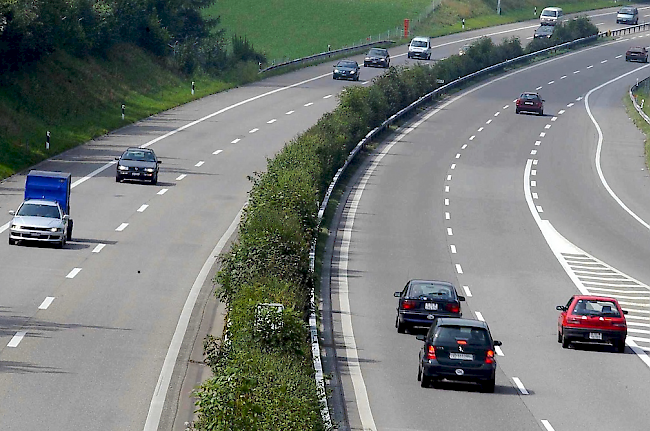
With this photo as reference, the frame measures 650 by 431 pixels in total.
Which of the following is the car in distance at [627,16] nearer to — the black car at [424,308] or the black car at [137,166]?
the black car at [137,166]

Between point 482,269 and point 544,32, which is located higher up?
point 482,269

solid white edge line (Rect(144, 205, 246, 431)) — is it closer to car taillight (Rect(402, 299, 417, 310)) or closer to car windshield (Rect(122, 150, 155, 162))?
car taillight (Rect(402, 299, 417, 310))

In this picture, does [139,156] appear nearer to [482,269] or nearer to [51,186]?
[51,186]

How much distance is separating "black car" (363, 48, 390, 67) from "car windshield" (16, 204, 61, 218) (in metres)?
59.9

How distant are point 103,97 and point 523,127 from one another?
2480 centimetres

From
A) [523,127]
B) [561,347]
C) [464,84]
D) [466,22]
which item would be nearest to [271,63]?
[464,84]

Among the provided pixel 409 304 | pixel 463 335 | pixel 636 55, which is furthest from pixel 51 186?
pixel 636 55

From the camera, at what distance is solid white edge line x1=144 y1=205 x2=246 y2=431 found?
A: 20534mm

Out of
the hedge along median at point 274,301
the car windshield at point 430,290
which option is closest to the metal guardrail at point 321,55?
the hedge along median at point 274,301

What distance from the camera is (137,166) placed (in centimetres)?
5109

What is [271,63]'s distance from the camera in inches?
3762

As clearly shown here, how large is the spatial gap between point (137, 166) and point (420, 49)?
175 ft

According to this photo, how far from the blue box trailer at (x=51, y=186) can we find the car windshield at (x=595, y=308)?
16682 millimetres

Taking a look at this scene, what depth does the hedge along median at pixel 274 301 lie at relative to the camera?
15.2m
